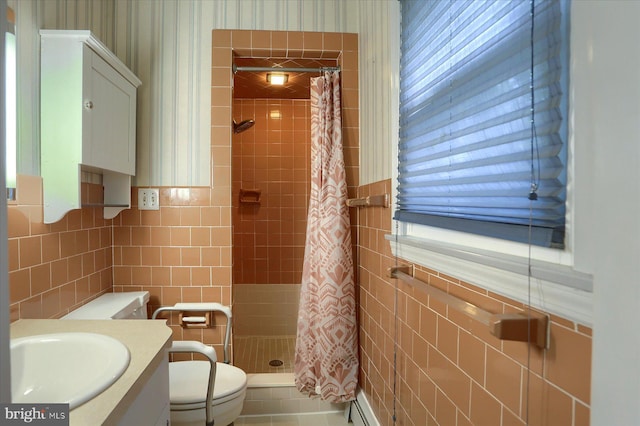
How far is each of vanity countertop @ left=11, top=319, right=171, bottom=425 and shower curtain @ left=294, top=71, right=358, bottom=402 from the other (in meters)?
→ 1.05

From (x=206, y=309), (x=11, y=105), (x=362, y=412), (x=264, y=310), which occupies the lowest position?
(x=362, y=412)

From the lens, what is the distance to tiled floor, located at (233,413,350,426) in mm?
2139

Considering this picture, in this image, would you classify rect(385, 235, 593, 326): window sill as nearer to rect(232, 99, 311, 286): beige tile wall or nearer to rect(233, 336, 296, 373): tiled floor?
rect(233, 336, 296, 373): tiled floor

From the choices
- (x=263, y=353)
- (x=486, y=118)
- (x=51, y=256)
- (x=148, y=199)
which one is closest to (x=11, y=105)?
(x=51, y=256)

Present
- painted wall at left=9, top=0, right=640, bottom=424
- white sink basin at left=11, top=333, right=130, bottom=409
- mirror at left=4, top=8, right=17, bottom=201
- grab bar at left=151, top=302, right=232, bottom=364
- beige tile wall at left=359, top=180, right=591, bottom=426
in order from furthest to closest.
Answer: grab bar at left=151, top=302, right=232, bottom=364 → mirror at left=4, top=8, right=17, bottom=201 → white sink basin at left=11, top=333, right=130, bottom=409 → beige tile wall at left=359, top=180, right=591, bottom=426 → painted wall at left=9, top=0, right=640, bottom=424

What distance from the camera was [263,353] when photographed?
9.98 feet

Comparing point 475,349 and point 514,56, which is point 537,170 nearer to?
point 514,56

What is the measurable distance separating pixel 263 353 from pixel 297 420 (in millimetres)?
927

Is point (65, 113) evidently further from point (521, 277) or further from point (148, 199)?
point (521, 277)

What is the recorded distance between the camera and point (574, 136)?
0.62m

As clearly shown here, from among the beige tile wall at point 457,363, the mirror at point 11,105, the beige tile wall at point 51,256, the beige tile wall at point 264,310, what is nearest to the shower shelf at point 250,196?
the beige tile wall at point 264,310

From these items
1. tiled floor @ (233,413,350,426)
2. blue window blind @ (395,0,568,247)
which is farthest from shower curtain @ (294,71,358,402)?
blue window blind @ (395,0,568,247)

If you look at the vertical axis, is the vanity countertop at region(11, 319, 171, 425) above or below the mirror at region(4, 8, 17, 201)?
below

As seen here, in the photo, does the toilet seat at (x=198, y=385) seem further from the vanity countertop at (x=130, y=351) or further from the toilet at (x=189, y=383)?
the vanity countertop at (x=130, y=351)
